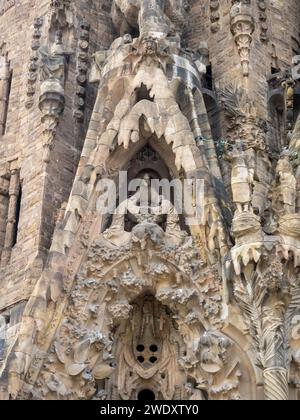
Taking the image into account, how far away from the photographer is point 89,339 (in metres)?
11.2

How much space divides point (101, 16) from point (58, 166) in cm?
366

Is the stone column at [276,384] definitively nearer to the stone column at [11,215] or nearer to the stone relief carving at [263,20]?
the stone column at [11,215]

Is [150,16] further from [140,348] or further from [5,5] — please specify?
[140,348]

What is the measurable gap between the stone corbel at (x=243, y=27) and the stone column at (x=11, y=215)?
4265mm

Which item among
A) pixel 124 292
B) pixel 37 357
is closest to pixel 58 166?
pixel 124 292

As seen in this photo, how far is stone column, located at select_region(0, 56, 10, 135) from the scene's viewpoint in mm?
14773

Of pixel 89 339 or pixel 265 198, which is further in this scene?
pixel 265 198

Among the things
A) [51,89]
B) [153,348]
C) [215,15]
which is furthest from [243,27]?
[153,348]

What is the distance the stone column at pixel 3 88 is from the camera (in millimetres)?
14773

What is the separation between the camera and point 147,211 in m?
12.3

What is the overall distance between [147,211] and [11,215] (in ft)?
7.91

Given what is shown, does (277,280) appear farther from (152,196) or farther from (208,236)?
(152,196)

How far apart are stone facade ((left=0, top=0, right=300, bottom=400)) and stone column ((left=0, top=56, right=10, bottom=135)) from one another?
3cm

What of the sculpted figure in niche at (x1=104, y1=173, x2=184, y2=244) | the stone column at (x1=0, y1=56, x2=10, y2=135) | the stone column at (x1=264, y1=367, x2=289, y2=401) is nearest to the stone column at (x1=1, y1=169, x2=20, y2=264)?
the stone column at (x1=0, y1=56, x2=10, y2=135)
